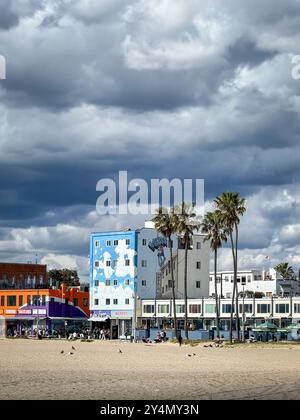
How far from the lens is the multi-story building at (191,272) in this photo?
131 metres

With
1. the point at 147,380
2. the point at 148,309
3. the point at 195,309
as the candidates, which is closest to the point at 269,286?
the point at 195,309

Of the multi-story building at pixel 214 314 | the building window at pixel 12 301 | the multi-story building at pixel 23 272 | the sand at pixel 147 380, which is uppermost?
the multi-story building at pixel 23 272

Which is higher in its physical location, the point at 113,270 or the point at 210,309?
the point at 113,270

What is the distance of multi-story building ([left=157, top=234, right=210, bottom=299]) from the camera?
429 feet

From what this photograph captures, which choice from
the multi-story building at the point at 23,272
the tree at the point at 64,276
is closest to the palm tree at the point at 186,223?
the multi-story building at the point at 23,272

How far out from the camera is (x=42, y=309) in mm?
131375

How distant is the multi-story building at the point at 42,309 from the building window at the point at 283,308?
1480 inches

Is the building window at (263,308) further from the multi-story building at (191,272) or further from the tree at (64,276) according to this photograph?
the tree at (64,276)

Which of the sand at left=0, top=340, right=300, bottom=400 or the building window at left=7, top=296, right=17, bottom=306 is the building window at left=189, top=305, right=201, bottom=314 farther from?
→ the sand at left=0, top=340, right=300, bottom=400

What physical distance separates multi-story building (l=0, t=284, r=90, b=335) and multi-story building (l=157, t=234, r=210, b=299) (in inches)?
629

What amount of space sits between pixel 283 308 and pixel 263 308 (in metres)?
3.62

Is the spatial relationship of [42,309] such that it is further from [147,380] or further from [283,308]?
[147,380]

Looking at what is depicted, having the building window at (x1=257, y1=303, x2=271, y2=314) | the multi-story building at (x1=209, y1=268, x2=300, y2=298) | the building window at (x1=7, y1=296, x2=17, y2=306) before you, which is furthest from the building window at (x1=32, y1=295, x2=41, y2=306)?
the building window at (x1=257, y1=303, x2=271, y2=314)
